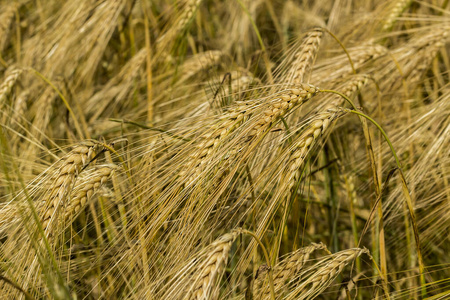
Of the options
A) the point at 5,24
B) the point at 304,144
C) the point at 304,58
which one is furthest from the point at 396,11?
the point at 5,24

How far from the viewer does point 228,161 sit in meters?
0.78

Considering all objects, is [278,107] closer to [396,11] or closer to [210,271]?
[210,271]

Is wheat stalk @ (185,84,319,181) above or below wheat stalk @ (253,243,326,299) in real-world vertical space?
above

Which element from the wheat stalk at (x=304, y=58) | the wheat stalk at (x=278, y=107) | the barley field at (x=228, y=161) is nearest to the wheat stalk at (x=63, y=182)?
the barley field at (x=228, y=161)

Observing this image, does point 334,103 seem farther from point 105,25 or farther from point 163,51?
point 105,25

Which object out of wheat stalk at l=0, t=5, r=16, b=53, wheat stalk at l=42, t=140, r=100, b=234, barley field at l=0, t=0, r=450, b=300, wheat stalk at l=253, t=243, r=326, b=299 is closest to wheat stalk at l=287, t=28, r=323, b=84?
barley field at l=0, t=0, r=450, b=300

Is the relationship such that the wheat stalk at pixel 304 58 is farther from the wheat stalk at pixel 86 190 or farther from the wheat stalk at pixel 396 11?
the wheat stalk at pixel 396 11

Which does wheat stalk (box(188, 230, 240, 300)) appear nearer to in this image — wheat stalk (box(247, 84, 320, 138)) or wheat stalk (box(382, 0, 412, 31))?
wheat stalk (box(247, 84, 320, 138))

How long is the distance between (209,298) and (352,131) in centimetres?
94

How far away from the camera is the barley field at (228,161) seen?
767mm

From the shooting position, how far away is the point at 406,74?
4.52 ft

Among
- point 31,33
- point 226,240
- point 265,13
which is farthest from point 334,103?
point 31,33

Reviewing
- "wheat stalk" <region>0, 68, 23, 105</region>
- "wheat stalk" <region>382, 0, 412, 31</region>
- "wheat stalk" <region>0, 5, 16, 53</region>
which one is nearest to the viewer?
"wheat stalk" <region>0, 68, 23, 105</region>

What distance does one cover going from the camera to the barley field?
77 cm
